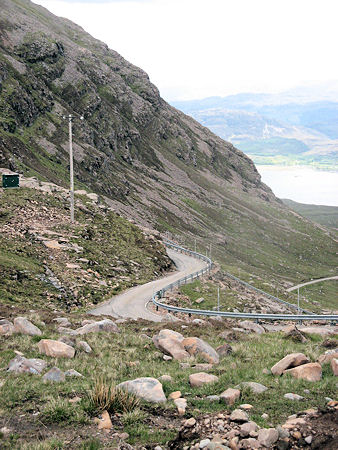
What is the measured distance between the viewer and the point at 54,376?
11719mm

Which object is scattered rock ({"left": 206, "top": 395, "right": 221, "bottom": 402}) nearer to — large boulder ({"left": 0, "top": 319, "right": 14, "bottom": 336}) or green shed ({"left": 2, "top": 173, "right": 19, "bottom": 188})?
large boulder ({"left": 0, "top": 319, "right": 14, "bottom": 336})

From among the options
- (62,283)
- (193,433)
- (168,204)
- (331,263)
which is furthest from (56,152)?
(331,263)

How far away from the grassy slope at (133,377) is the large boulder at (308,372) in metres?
0.23

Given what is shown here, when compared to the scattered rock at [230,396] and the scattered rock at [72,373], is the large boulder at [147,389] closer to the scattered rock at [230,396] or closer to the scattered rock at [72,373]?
the scattered rock at [230,396]

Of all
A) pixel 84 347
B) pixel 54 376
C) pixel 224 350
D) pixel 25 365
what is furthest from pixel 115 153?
pixel 54 376

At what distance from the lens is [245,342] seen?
18.1 m

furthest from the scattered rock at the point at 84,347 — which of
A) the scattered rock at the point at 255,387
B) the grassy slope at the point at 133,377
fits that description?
the scattered rock at the point at 255,387

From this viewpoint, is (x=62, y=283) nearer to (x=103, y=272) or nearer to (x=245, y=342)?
(x=103, y=272)

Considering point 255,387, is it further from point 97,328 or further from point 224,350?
point 97,328

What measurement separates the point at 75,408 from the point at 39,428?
94cm

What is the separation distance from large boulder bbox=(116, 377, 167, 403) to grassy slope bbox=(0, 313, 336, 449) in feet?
0.96

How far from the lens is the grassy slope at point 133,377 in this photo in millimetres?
8969

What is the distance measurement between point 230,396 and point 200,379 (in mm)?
1718

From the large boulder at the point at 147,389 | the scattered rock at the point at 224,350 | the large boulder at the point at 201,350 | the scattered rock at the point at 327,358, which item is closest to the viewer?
the large boulder at the point at 147,389
